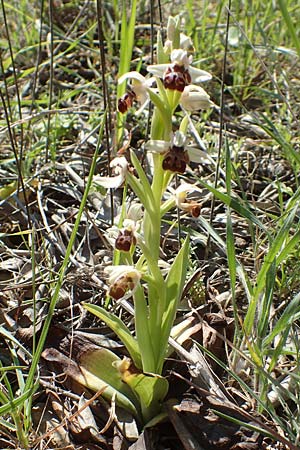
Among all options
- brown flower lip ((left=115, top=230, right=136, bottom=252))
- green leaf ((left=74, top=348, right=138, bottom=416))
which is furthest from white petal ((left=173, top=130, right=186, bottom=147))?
green leaf ((left=74, top=348, right=138, bottom=416))

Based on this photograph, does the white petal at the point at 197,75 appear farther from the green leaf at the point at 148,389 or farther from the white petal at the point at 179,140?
the green leaf at the point at 148,389

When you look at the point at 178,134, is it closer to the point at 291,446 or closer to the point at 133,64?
the point at 291,446

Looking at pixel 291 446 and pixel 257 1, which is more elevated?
pixel 257 1

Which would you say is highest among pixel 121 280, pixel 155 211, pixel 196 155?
pixel 196 155

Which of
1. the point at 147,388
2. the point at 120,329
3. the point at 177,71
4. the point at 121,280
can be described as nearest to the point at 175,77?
the point at 177,71

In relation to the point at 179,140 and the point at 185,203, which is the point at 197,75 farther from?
the point at 185,203

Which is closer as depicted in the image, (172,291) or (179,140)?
(179,140)

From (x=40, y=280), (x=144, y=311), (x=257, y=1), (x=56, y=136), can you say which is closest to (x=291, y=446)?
(x=144, y=311)
